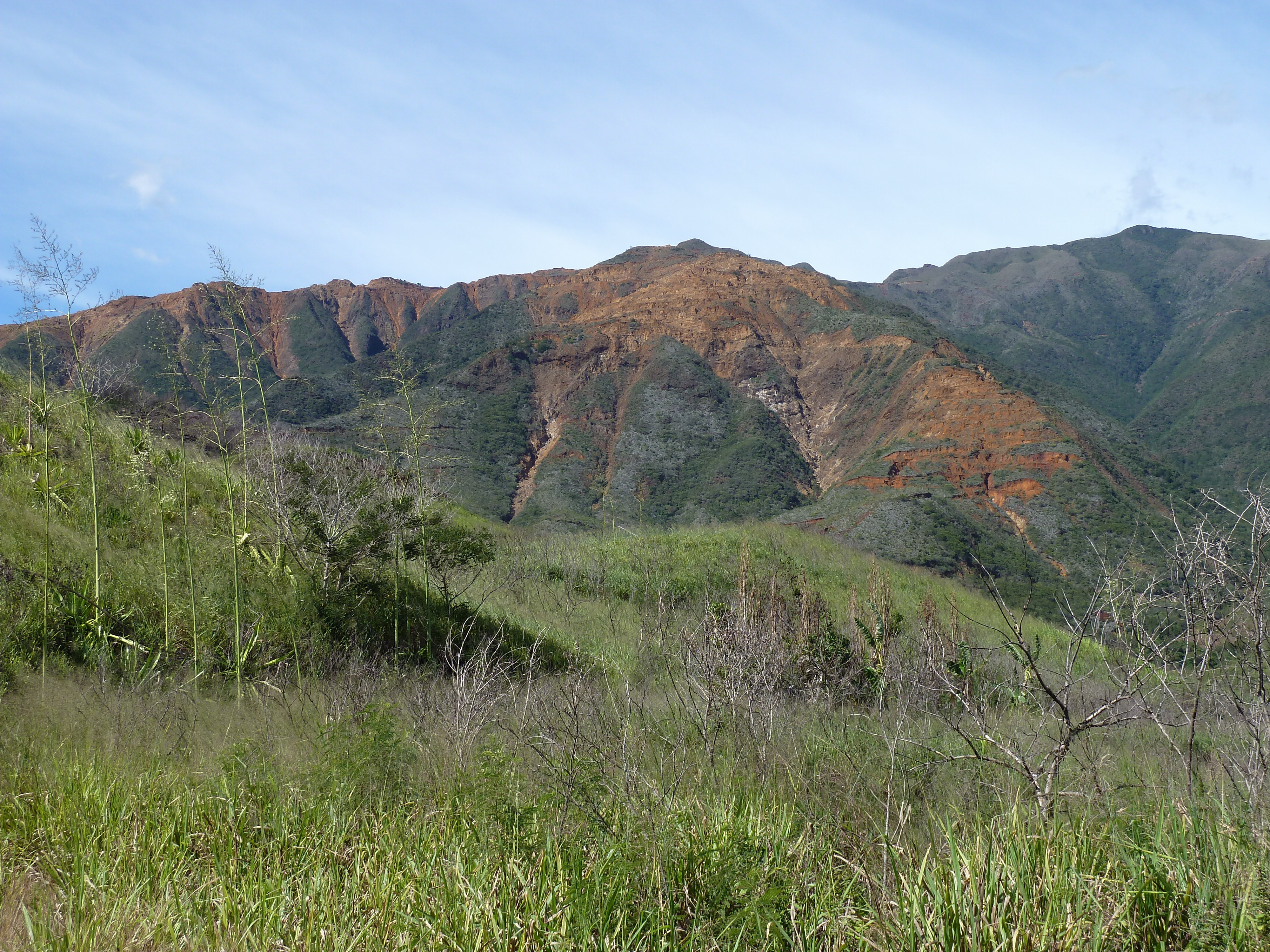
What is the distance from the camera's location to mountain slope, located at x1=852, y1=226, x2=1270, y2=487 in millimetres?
64375

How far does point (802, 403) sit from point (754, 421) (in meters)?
8.57

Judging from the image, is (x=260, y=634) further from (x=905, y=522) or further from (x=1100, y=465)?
(x=1100, y=465)

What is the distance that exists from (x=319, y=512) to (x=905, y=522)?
35489mm

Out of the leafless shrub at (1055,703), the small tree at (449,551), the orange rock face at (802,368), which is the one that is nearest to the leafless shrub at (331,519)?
the small tree at (449,551)

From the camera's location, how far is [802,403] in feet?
228

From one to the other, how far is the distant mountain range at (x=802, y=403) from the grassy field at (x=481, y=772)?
2.38m

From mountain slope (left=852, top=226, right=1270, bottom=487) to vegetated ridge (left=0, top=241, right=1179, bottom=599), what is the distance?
521 inches

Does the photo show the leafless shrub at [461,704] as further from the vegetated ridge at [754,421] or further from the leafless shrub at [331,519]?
the vegetated ridge at [754,421]

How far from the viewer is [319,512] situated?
8312mm

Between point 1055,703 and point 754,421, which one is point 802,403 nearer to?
point 754,421

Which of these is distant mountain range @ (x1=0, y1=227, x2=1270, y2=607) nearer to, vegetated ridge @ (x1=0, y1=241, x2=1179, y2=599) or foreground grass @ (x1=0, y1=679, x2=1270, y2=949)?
vegetated ridge @ (x1=0, y1=241, x2=1179, y2=599)

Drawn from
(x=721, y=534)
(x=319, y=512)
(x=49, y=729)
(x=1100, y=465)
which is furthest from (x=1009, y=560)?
(x=49, y=729)

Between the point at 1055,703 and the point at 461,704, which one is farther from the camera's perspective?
the point at 461,704

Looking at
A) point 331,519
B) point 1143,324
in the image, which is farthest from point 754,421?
point 1143,324
